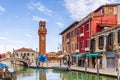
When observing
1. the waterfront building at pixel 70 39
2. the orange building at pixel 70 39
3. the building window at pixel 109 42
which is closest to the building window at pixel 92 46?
the building window at pixel 109 42

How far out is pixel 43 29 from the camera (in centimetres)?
6969

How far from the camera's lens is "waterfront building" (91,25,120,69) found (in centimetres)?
3778

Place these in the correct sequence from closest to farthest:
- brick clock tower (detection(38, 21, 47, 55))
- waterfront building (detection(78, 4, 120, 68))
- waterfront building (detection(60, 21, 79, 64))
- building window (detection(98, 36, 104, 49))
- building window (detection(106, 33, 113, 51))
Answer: building window (detection(106, 33, 113, 51)), building window (detection(98, 36, 104, 49)), waterfront building (detection(78, 4, 120, 68)), waterfront building (detection(60, 21, 79, 64)), brick clock tower (detection(38, 21, 47, 55))

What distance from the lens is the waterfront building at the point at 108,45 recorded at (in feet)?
124

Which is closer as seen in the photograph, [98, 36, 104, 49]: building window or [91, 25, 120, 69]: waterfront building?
[91, 25, 120, 69]: waterfront building

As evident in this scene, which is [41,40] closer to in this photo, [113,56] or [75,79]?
[113,56]

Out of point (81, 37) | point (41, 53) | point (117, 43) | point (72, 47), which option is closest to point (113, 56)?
point (117, 43)

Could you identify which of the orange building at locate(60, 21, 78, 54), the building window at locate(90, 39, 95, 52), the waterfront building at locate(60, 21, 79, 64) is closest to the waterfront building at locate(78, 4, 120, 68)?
the building window at locate(90, 39, 95, 52)

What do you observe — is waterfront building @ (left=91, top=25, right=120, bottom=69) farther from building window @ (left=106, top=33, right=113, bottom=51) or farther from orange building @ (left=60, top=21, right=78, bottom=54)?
orange building @ (left=60, top=21, right=78, bottom=54)

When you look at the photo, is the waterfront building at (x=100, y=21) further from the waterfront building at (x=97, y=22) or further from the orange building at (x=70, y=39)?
the orange building at (x=70, y=39)

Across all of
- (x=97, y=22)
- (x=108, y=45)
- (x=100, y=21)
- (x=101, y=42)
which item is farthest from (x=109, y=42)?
(x=100, y=21)

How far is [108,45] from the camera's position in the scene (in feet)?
133

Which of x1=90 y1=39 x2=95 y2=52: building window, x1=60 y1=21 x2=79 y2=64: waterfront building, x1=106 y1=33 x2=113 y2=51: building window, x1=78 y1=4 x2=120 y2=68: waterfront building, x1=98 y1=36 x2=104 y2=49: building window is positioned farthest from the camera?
x1=60 y1=21 x2=79 y2=64: waterfront building

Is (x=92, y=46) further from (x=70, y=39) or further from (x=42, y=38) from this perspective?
(x=42, y=38)
